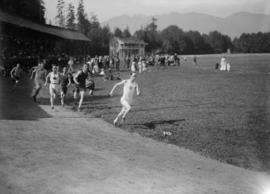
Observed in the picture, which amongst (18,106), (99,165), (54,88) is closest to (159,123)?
(54,88)

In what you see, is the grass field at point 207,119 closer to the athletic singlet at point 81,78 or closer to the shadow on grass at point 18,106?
the athletic singlet at point 81,78

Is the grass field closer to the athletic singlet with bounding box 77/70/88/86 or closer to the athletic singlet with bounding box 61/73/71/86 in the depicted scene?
the athletic singlet with bounding box 77/70/88/86

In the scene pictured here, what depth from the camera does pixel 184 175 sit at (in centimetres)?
770

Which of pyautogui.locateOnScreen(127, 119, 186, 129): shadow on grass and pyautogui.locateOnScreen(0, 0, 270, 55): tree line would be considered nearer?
pyautogui.locateOnScreen(127, 119, 186, 129): shadow on grass

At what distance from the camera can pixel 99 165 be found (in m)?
7.91

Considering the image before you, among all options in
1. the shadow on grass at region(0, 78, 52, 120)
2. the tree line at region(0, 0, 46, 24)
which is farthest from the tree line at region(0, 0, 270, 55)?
the shadow on grass at region(0, 78, 52, 120)

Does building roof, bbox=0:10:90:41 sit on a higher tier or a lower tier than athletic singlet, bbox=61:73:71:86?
higher

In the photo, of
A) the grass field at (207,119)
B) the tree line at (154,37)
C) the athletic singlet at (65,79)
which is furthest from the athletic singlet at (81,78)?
the tree line at (154,37)

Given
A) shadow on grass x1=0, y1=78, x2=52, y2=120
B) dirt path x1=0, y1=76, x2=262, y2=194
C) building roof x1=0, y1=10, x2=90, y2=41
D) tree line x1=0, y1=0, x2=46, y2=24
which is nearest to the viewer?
dirt path x1=0, y1=76, x2=262, y2=194

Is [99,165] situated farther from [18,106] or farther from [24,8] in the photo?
[24,8]

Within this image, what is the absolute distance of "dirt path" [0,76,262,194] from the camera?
673 centimetres

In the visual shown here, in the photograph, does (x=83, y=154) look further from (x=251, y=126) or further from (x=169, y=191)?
(x=251, y=126)

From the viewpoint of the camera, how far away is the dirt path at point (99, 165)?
6727 millimetres

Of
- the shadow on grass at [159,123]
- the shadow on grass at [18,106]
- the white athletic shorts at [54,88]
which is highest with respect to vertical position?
the white athletic shorts at [54,88]
